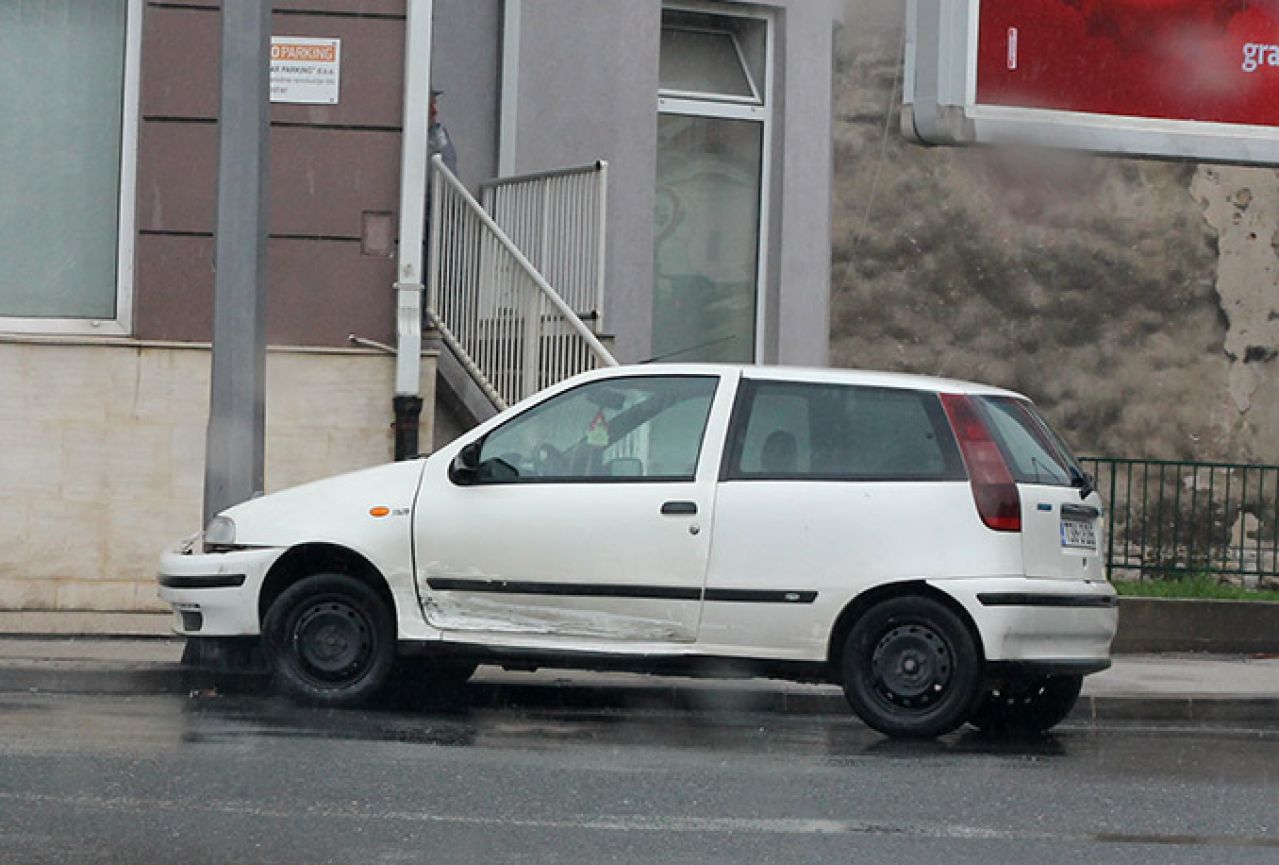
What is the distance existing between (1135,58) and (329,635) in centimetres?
521

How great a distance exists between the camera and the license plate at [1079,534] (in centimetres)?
1008

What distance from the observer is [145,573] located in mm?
14031

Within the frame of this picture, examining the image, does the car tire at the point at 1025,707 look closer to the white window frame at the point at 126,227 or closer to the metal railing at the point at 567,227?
the metal railing at the point at 567,227

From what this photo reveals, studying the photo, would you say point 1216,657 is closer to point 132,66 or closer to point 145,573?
point 145,573

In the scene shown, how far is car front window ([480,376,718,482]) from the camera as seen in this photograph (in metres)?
10.2

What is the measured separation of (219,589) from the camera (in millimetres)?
10430

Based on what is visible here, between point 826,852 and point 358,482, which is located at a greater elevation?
point 358,482

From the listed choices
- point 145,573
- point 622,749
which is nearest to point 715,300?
point 145,573

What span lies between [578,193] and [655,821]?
8.09 meters

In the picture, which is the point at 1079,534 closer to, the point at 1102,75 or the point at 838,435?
the point at 838,435

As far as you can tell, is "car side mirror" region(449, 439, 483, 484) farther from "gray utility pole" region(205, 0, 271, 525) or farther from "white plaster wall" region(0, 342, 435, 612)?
"white plaster wall" region(0, 342, 435, 612)

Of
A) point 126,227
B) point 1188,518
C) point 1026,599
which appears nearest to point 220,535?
point 1026,599

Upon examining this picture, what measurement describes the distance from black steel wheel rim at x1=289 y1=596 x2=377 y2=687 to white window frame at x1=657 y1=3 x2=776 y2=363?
7338 mm

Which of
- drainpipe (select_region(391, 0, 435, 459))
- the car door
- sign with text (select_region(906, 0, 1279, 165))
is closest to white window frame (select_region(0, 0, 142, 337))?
drainpipe (select_region(391, 0, 435, 459))
